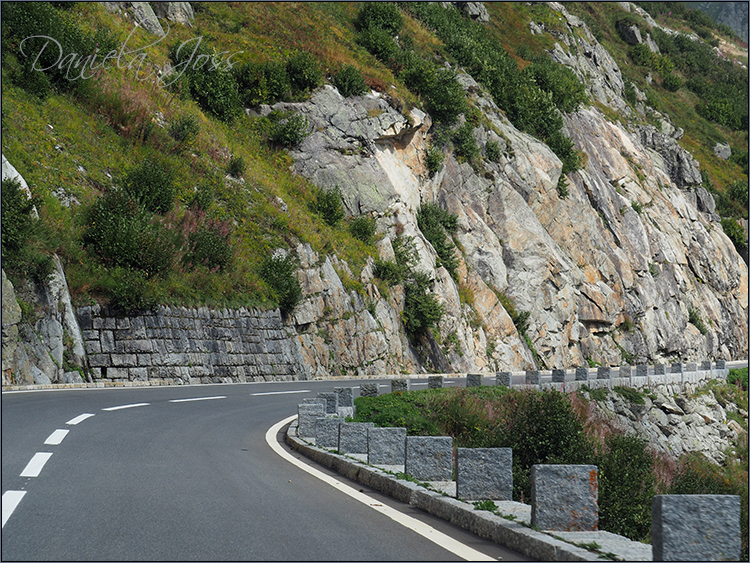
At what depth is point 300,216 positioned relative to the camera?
33656mm

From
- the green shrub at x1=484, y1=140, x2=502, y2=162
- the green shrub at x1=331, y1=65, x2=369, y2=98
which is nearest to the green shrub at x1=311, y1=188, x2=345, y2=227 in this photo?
the green shrub at x1=331, y1=65, x2=369, y2=98

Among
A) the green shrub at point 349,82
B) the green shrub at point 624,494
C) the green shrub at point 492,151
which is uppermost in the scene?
the green shrub at point 349,82

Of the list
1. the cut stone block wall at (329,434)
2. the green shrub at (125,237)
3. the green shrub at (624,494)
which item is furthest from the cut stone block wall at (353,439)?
the green shrub at (125,237)

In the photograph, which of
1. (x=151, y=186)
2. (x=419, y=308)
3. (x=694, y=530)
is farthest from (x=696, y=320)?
(x=694, y=530)

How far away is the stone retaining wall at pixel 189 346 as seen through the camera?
21594mm

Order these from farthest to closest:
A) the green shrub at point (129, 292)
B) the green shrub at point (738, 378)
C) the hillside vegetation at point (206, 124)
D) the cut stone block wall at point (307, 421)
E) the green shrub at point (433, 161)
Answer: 1. the green shrub at point (433, 161)
2. the green shrub at point (738, 378)
3. the hillside vegetation at point (206, 124)
4. the green shrub at point (129, 292)
5. the cut stone block wall at point (307, 421)

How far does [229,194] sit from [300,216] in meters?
3.57

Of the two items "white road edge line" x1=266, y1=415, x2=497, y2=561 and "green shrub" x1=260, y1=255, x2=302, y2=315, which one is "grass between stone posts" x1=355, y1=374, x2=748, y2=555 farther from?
"green shrub" x1=260, y1=255, x2=302, y2=315

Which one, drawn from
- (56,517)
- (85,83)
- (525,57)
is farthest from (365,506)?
(525,57)

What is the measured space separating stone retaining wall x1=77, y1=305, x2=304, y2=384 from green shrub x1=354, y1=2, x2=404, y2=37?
107ft

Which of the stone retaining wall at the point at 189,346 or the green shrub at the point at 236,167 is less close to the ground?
the green shrub at the point at 236,167

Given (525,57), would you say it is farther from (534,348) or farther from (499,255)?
(534,348)

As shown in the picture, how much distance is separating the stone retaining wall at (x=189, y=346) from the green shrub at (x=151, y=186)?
4900 mm

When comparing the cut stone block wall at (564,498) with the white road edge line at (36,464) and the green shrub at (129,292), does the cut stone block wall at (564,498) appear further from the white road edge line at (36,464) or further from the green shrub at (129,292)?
the green shrub at (129,292)
